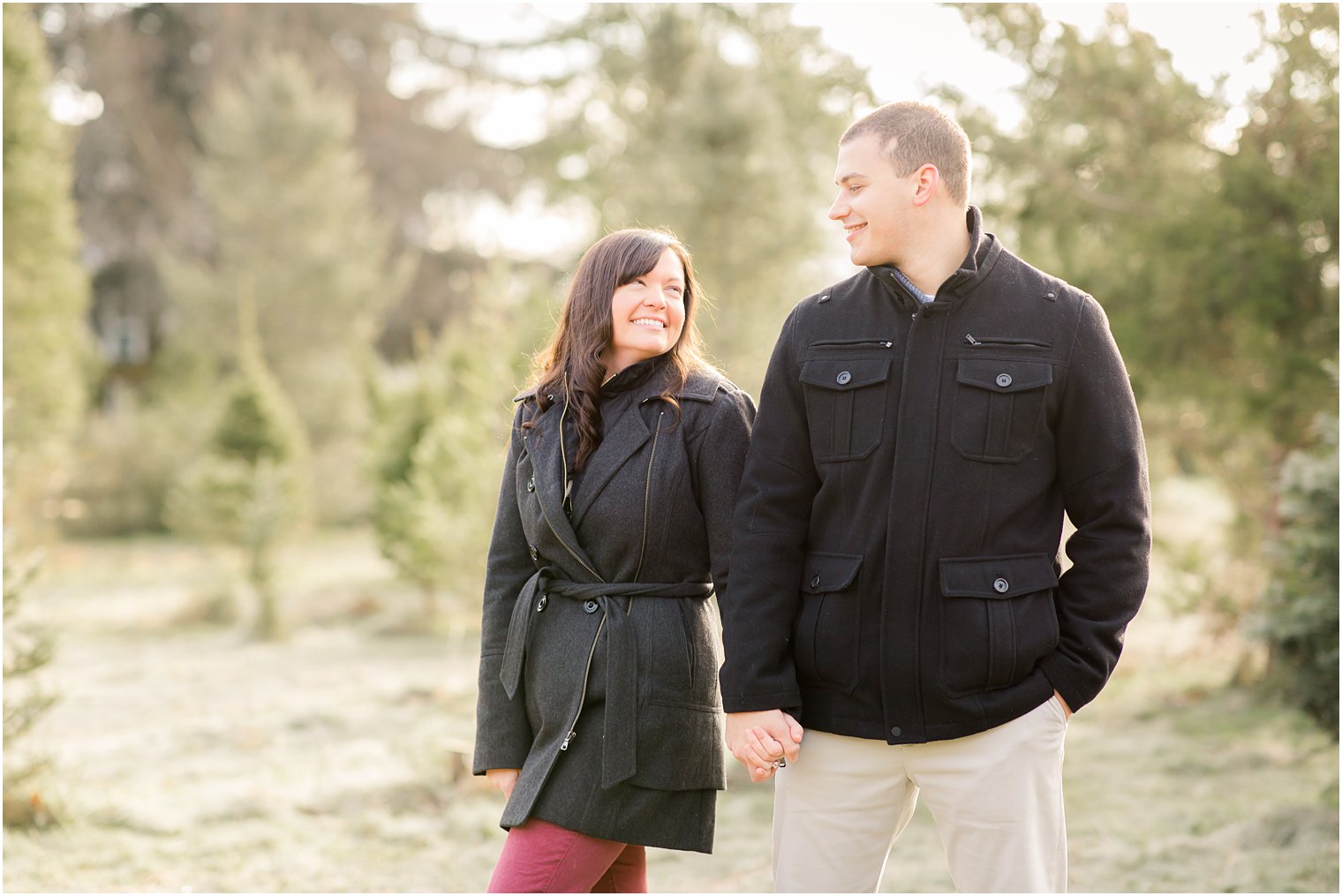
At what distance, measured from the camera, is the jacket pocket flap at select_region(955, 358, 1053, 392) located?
8.01ft

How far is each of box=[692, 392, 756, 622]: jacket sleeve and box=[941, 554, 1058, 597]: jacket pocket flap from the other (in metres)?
0.52

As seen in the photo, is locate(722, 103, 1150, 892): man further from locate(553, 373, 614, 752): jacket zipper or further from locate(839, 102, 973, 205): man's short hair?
locate(553, 373, 614, 752): jacket zipper

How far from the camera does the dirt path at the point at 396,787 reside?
495cm

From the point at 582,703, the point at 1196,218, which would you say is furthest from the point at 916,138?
the point at 1196,218

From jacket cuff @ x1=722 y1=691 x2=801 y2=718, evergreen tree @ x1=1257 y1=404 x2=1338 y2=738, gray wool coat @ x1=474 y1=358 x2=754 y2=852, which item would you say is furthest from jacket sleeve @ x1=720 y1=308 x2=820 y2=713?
evergreen tree @ x1=1257 y1=404 x2=1338 y2=738

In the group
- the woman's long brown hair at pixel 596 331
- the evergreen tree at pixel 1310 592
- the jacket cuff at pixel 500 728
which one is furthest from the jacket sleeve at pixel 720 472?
the evergreen tree at pixel 1310 592

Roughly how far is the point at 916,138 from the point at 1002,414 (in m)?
0.61

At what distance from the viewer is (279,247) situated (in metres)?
22.2

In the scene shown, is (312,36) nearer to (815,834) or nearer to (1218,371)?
(1218,371)

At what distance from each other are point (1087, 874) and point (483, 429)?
4894 millimetres

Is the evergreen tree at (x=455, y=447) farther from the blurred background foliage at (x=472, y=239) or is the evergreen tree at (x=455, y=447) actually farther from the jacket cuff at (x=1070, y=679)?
the jacket cuff at (x=1070, y=679)

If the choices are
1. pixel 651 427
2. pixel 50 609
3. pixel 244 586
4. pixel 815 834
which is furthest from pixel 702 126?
pixel 50 609

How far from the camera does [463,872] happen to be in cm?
512

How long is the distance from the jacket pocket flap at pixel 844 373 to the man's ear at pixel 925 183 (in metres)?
0.35
